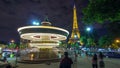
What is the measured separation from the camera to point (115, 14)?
1184cm

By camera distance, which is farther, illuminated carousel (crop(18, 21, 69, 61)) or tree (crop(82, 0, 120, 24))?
illuminated carousel (crop(18, 21, 69, 61))

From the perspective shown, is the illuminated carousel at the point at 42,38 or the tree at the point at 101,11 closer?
the tree at the point at 101,11

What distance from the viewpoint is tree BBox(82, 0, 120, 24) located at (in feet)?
37.0

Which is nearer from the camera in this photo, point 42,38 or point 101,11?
point 101,11

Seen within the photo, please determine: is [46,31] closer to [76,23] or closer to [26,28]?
[26,28]

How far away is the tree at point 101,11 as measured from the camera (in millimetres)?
11290

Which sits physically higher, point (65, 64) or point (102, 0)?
point (102, 0)

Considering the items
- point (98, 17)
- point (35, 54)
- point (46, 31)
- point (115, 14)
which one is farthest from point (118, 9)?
point (35, 54)

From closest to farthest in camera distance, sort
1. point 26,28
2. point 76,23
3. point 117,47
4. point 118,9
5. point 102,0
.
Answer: point 118,9 → point 102,0 → point 26,28 → point 117,47 → point 76,23

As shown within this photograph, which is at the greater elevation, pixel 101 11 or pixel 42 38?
pixel 42 38

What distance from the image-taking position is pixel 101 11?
475 inches

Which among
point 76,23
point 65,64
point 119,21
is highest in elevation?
point 76,23

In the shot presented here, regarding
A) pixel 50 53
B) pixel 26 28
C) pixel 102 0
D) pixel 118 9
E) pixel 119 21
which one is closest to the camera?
pixel 118 9

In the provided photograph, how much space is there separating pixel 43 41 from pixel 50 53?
9.91ft
